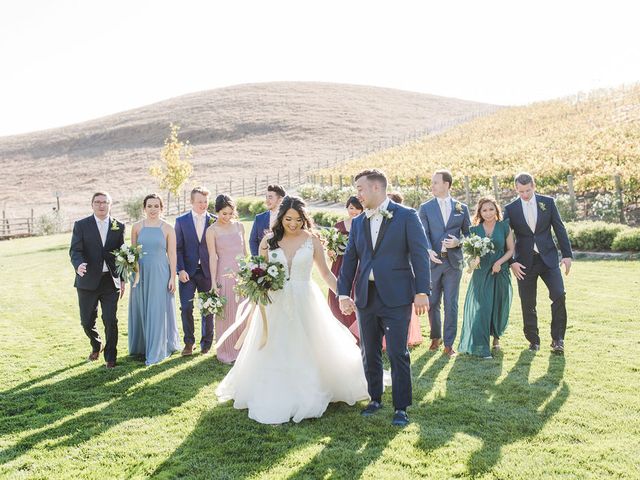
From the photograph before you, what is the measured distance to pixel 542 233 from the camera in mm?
8438

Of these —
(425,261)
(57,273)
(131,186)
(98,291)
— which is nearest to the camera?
(425,261)

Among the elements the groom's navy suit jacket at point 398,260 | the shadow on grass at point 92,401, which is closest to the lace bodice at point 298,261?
the groom's navy suit jacket at point 398,260

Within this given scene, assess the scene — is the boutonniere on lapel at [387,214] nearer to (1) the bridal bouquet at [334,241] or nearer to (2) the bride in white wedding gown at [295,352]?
(2) the bride in white wedding gown at [295,352]

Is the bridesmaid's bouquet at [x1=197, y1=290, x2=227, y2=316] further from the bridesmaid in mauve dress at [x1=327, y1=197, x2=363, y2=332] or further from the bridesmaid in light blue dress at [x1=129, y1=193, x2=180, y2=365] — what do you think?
the bridesmaid in mauve dress at [x1=327, y1=197, x2=363, y2=332]

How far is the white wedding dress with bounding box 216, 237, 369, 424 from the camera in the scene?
244 inches

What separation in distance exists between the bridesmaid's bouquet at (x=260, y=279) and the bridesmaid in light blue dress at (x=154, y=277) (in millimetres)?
2810

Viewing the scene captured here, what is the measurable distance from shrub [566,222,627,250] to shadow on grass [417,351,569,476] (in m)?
11.1

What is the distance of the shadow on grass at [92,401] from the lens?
6102 millimetres

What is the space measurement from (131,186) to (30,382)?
66.4m

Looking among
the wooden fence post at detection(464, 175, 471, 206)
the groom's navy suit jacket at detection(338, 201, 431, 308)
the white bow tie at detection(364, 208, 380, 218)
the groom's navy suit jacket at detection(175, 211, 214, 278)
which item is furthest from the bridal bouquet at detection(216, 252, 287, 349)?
the wooden fence post at detection(464, 175, 471, 206)

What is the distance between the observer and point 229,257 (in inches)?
355

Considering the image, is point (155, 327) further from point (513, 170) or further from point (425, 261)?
point (513, 170)

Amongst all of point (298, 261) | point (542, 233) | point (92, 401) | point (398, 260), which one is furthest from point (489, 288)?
point (92, 401)

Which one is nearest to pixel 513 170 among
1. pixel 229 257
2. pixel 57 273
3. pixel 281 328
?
pixel 57 273
